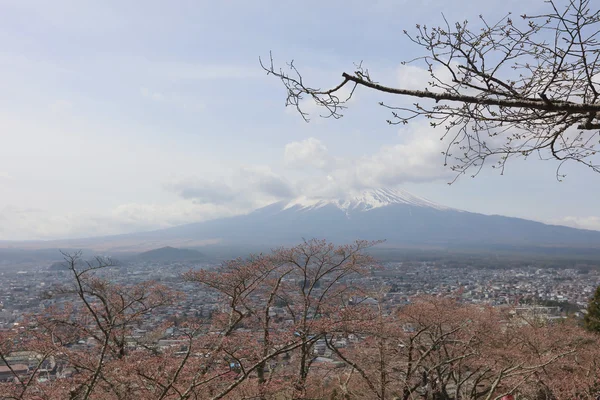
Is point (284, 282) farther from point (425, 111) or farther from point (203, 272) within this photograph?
point (425, 111)

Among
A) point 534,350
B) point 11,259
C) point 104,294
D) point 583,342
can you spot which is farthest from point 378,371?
point 11,259

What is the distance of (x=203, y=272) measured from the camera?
27.1ft

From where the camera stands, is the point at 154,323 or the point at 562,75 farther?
the point at 154,323

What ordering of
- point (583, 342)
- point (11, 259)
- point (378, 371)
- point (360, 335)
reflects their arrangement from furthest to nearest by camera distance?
point (11, 259)
point (583, 342)
point (378, 371)
point (360, 335)

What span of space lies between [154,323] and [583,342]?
12.4 m

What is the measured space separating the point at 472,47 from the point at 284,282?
31.1ft

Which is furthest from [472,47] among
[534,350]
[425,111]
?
[534,350]

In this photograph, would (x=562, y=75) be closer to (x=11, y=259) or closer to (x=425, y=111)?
(x=425, y=111)

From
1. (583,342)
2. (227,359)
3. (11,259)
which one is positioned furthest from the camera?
(11,259)

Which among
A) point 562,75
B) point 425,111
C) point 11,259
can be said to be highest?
point 562,75

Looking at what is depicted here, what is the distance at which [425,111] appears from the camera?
7.63 ft

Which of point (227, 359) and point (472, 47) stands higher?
point (472, 47)

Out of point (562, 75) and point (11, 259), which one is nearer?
point (562, 75)

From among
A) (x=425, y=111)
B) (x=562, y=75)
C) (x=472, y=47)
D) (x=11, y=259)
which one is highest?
(x=472, y=47)
